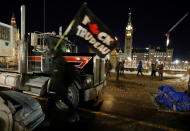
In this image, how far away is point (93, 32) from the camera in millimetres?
3721

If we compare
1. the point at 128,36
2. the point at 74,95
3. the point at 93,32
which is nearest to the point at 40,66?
the point at 74,95

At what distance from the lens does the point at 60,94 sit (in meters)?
3.55

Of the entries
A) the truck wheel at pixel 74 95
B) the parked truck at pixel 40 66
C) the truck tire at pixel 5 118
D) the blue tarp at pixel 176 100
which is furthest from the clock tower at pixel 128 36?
the truck tire at pixel 5 118

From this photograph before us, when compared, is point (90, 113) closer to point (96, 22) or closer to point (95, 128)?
point (95, 128)

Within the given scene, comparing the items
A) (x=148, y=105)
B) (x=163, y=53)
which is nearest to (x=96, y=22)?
(x=148, y=105)

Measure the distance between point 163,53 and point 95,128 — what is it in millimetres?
126349

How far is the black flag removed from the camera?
368 cm

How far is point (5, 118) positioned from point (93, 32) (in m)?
2.79

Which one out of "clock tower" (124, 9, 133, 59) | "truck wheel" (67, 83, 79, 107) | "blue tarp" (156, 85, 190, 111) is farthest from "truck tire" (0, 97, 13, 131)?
"clock tower" (124, 9, 133, 59)

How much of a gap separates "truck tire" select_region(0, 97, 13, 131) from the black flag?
96.8 inches

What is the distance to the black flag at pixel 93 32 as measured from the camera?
368 centimetres

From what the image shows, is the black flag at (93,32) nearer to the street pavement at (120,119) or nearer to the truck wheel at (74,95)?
the truck wheel at (74,95)

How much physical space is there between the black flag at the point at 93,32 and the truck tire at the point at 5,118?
246 centimetres

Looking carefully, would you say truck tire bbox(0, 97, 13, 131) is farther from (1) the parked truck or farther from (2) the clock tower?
(2) the clock tower
